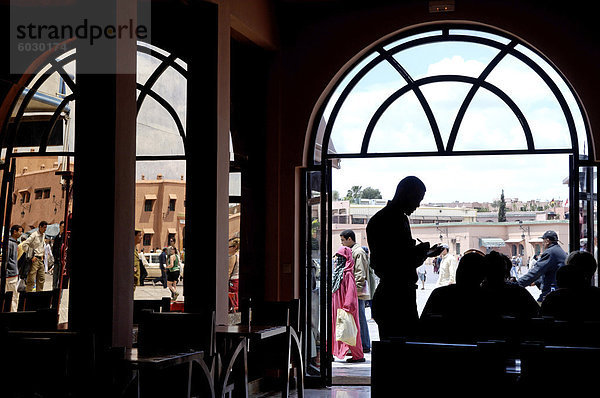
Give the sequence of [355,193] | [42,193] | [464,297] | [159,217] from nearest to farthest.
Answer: [464,297]
[42,193]
[159,217]
[355,193]

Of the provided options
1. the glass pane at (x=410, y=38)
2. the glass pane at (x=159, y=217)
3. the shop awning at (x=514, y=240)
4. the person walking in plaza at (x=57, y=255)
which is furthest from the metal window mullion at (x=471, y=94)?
the shop awning at (x=514, y=240)

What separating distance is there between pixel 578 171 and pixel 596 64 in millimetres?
991

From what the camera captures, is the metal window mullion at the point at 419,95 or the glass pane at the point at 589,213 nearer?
the glass pane at the point at 589,213

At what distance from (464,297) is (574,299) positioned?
72cm

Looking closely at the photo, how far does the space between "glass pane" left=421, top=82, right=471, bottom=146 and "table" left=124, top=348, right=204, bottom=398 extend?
3981mm

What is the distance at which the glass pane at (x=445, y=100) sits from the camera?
23.1 feet

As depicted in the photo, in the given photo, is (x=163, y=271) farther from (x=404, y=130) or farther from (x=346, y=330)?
(x=404, y=130)

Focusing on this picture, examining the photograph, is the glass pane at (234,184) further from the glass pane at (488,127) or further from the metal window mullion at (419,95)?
the glass pane at (488,127)


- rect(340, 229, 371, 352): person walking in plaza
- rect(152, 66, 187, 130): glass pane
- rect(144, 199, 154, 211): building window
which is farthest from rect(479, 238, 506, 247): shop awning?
rect(152, 66, 187, 130): glass pane

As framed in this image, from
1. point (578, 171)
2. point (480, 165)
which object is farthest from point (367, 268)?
point (480, 165)

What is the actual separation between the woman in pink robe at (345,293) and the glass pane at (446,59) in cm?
242

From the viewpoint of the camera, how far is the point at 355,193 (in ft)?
93.5

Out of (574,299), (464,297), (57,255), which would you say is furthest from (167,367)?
(57,255)

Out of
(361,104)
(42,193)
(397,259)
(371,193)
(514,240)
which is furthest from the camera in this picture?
(514,240)
